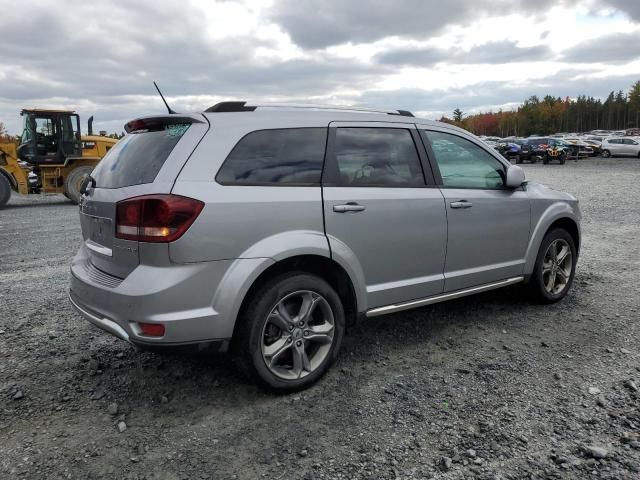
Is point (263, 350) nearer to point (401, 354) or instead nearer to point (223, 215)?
point (223, 215)

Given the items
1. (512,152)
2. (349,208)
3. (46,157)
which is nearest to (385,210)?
(349,208)

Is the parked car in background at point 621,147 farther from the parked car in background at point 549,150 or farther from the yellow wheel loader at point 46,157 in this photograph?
the yellow wheel loader at point 46,157

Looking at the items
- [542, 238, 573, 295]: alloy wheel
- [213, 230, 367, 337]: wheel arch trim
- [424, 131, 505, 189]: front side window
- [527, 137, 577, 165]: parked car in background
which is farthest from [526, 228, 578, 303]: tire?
[527, 137, 577, 165]: parked car in background

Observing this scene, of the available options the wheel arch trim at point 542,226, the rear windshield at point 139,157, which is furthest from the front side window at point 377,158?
the wheel arch trim at point 542,226

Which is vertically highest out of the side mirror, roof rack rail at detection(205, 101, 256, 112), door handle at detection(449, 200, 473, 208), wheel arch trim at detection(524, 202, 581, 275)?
roof rack rail at detection(205, 101, 256, 112)

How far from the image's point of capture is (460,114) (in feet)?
513

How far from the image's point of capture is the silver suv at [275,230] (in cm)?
293

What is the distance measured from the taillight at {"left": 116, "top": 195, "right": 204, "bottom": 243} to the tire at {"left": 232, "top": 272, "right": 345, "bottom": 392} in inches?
24.1

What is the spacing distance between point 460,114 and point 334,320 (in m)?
163

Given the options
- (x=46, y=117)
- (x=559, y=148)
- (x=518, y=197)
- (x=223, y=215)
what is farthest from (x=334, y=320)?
(x=559, y=148)

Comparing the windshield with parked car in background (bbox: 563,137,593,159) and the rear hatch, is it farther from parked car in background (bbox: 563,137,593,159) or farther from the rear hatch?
parked car in background (bbox: 563,137,593,159)

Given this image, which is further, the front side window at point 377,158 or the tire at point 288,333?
the front side window at point 377,158

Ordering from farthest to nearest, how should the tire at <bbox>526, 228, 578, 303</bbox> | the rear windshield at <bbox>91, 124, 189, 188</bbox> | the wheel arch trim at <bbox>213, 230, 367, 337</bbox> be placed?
the tire at <bbox>526, 228, 578, 303</bbox>
the rear windshield at <bbox>91, 124, 189, 188</bbox>
the wheel arch trim at <bbox>213, 230, 367, 337</bbox>

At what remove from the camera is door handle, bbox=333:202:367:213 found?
11.3ft
